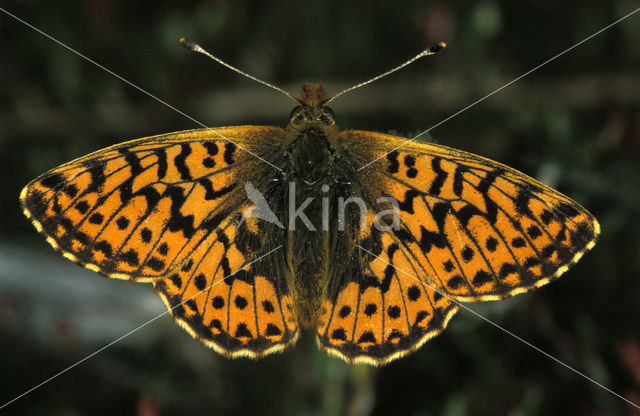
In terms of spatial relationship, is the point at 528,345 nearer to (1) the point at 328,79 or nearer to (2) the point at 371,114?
(2) the point at 371,114

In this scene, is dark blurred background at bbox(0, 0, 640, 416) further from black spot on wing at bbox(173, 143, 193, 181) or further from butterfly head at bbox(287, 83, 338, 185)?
black spot on wing at bbox(173, 143, 193, 181)

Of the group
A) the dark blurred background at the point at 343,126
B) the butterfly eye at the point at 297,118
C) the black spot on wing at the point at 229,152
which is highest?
the butterfly eye at the point at 297,118

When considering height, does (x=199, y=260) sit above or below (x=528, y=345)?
above

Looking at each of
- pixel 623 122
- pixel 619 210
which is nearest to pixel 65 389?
pixel 619 210

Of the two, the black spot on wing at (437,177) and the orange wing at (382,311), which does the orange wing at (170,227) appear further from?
the black spot on wing at (437,177)

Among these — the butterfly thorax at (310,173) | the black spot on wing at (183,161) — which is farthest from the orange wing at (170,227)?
the butterfly thorax at (310,173)
